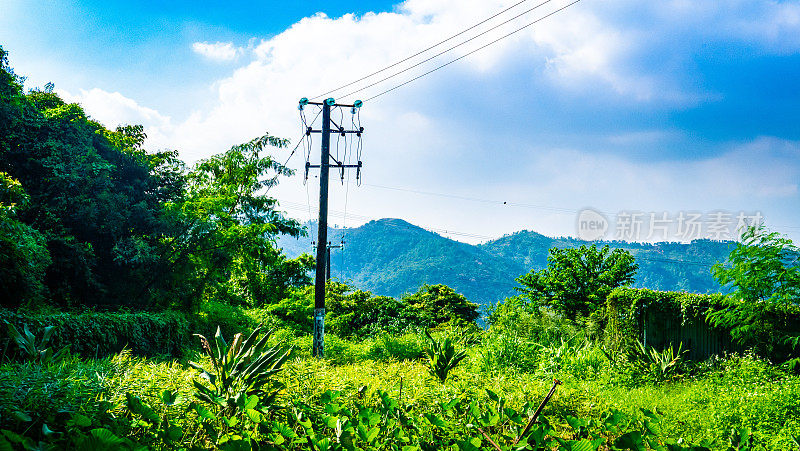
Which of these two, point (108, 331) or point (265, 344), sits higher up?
point (265, 344)

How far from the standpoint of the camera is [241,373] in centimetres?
356

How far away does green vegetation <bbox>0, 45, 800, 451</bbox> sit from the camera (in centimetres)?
245

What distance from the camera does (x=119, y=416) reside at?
248cm

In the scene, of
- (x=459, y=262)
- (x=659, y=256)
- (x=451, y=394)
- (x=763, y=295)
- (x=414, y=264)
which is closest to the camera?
(x=451, y=394)

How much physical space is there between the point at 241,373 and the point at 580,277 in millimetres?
12472

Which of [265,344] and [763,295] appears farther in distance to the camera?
[763,295]

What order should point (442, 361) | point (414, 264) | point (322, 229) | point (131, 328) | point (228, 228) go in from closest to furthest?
1. point (442, 361)
2. point (131, 328)
3. point (322, 229)
4. point (228, 228)
5. point (414, 264)

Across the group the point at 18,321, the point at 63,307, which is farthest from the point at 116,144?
the point at 18,321

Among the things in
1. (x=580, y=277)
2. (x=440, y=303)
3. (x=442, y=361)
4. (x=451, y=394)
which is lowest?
(x=440, y=303)

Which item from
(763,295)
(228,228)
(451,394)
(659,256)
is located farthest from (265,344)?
(659,256)

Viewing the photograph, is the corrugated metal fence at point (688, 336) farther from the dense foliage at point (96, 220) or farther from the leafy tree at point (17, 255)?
the leafy tree at point (17, 255)

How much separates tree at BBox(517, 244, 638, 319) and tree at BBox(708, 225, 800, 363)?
5720 millimetres

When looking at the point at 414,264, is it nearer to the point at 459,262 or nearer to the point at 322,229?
the point at 459,262

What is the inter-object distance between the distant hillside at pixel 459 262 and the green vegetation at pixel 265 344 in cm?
7566
